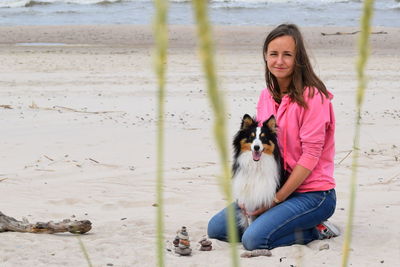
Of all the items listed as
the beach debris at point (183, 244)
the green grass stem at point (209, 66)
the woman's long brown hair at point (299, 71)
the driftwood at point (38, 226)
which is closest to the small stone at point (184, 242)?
the beach debris at point (183, 244)

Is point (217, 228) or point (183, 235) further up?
point (183, 235)

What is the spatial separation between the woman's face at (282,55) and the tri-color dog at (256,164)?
1.20ft

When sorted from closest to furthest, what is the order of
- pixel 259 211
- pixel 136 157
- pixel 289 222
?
pixel 289 222
pixel 259 211
pixel 136 157

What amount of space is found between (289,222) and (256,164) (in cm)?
47

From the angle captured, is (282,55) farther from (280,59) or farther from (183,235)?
(183,235)

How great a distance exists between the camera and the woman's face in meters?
4.78

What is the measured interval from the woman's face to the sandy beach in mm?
631

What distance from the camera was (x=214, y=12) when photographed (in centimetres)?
3259

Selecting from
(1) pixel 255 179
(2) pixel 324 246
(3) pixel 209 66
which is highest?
(3) pixel 209 66

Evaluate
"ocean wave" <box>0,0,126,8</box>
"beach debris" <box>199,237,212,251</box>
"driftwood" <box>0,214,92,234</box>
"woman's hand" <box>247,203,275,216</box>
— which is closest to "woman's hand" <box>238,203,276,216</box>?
"woman's hand" <box>247,203,275,216</box>

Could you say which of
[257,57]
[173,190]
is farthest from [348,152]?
[257,57]

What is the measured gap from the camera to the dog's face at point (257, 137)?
4641mm

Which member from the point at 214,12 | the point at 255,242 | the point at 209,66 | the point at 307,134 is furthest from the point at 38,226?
the point at 214,12

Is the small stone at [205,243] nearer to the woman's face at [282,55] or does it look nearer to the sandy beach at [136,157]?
the sandy beach at [136,157]
